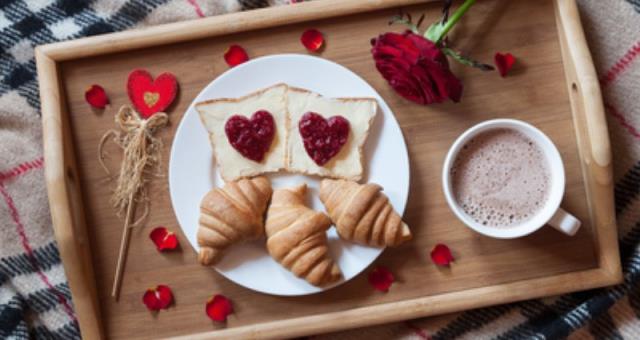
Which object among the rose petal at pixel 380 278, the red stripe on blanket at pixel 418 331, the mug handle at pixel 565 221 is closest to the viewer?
the mug handle at pixel 565 221

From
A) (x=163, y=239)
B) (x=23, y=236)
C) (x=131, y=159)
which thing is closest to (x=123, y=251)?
(x=163, y=239)

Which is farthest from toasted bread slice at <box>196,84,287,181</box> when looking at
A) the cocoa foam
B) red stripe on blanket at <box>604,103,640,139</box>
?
red stripe on blanket at <box>604,103,640,139</box>

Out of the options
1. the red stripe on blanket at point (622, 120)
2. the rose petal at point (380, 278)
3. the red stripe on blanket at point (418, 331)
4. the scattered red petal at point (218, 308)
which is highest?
the red stripe on blanket at point (622, 120)

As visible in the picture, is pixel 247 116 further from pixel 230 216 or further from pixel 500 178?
pixel 500 178

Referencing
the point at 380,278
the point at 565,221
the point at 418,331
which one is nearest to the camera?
the point at 565,221

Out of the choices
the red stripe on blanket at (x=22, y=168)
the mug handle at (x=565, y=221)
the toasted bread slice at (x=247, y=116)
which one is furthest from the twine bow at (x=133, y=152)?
the mug handle at (x=565, y=221)

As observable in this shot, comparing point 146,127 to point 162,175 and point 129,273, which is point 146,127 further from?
point 129,273

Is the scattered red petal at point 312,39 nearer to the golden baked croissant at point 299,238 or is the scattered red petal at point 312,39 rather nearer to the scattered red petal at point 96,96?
the golden baked croissant at point 299,238
